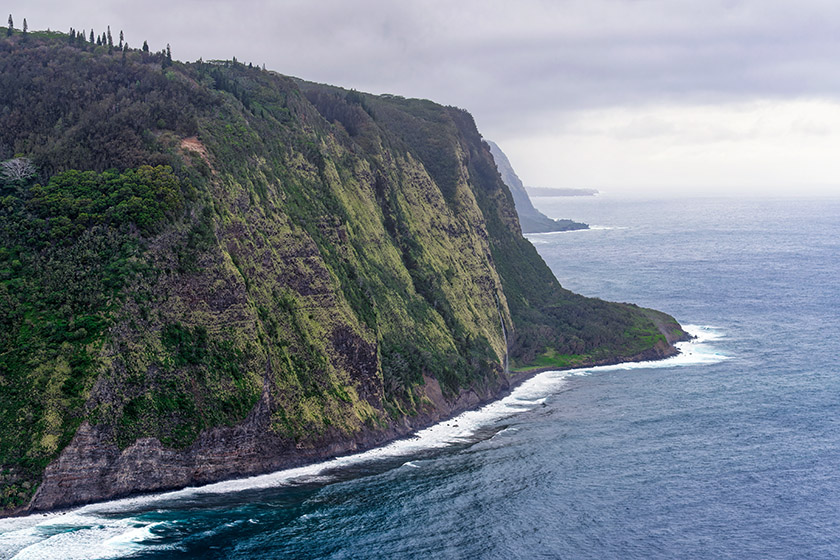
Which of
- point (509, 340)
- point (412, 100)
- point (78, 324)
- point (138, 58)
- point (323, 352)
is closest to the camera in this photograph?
point (78, 324)

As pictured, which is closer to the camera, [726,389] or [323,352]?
[323,352]

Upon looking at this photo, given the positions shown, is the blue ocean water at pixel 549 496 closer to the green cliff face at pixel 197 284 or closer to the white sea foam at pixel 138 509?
the white sea foam at pixel 138 509

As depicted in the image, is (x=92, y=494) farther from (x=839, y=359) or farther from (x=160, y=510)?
(x=839, y=359)

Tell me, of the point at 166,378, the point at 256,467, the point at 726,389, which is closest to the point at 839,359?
the point at 726,389

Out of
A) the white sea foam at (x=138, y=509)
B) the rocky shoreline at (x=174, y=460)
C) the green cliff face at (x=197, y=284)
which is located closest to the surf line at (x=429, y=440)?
the white sea foam at (x=138, y=509)

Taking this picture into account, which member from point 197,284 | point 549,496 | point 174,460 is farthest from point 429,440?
point 197,284

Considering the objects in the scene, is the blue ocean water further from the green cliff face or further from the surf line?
the green cliff face
